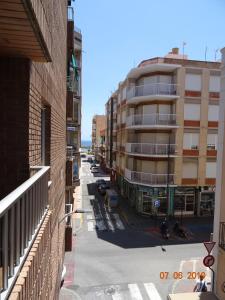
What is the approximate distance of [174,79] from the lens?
26344 millimetres

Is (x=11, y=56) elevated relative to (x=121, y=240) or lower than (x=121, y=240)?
elevated

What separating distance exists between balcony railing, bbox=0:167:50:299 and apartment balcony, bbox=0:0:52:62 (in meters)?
1.55

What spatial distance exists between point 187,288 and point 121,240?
23.6ft

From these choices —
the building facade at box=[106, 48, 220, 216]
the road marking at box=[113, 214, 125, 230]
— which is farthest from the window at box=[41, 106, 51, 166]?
the building facade at box=[106, 48, 220, 216]

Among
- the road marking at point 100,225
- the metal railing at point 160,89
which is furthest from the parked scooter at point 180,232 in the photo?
the metal railing at point 160,89

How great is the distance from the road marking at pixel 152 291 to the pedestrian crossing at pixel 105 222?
350 inches

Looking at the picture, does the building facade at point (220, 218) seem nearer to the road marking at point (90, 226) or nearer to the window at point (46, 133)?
the window at point (46, 133)

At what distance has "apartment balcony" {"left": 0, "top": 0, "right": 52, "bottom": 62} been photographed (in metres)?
2.46

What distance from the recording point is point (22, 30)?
2.88 m

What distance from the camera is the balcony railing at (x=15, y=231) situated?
7.13 ft

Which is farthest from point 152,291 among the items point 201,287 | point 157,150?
point 157,150

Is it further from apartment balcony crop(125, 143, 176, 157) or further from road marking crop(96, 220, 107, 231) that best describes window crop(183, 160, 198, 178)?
road marking crop(96, 220, 107, 231)

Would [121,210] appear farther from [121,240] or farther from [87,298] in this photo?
[87,298]

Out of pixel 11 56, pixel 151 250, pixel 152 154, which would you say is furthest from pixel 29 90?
pixel 152 154
